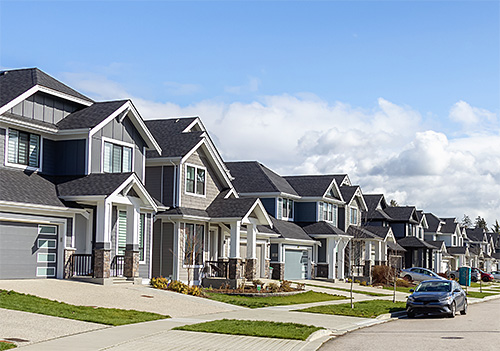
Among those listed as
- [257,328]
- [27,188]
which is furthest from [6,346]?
[27,188]

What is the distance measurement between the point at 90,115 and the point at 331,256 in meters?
25.5

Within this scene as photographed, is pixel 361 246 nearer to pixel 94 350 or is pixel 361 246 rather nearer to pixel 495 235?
pixel 94 350

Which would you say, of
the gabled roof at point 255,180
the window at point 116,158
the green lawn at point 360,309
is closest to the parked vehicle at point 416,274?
the gabled roof at point 255,180

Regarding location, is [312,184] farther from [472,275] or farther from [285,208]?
[472,275]

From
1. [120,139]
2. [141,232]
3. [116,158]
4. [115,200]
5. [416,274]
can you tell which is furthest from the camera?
[416,274]

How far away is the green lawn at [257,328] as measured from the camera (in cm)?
1672

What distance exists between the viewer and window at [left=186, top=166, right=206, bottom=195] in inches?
1315

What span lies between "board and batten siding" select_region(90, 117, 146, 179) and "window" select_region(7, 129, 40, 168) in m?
2.22

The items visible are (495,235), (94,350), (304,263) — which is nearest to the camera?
(94,350)

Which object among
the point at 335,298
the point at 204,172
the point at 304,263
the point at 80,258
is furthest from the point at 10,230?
the point at 304,263

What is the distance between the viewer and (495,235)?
12725cm

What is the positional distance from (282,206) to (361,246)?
8859 millimetres

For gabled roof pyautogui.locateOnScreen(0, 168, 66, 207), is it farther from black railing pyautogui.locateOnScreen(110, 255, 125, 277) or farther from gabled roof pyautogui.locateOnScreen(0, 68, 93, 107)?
black railing pyautogui.locateOnScreen(110, 255, 125, 277)

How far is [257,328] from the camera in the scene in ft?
58.2
